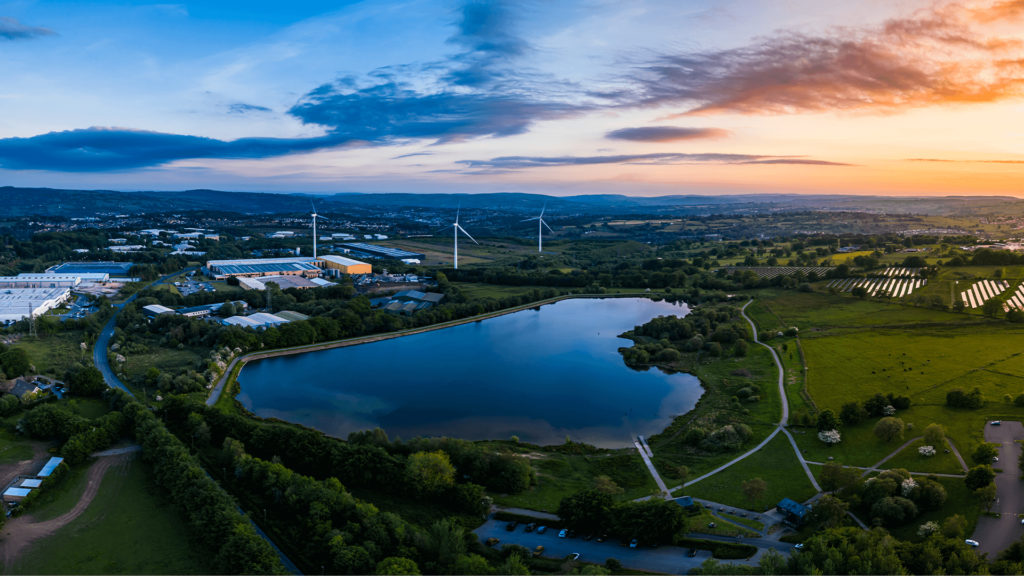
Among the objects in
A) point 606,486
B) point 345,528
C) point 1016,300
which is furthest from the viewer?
point 1016,300

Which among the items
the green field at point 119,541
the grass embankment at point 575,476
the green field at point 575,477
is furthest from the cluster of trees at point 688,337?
the green field at point 119,541

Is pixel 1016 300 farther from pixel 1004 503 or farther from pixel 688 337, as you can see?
pixel 1004 503

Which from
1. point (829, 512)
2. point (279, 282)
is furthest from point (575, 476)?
point (279, 282)

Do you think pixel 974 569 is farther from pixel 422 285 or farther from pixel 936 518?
pixel 422 285

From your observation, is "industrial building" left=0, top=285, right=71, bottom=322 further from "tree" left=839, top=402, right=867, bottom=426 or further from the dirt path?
"tree" left=839, top=402, right=867, bottom=426

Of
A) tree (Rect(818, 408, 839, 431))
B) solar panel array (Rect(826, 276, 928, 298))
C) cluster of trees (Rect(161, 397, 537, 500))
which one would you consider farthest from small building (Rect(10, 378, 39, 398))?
solar panel array (Rect(826, 276, 928, 298))

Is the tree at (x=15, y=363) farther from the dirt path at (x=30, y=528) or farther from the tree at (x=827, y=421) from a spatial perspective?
the tree at (x=827, y=421)
